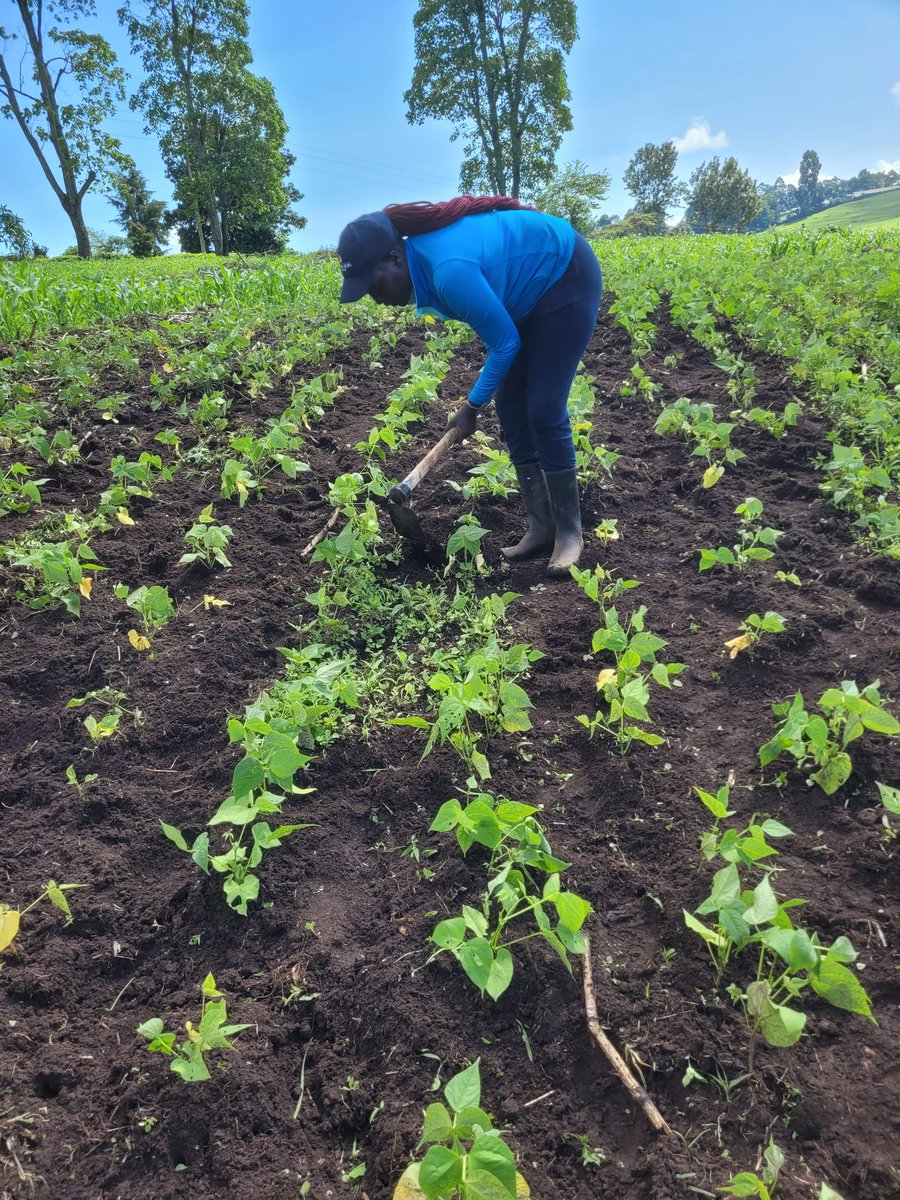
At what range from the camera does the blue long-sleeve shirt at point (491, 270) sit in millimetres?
2518

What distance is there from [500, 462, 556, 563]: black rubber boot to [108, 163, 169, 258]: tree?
31.6m

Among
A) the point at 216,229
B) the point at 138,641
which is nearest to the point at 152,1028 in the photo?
the point at 138,641

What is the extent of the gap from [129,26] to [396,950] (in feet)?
112

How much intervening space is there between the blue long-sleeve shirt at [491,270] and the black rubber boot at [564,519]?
56 centimetres

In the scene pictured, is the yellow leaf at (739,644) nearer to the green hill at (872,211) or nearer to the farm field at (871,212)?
the green hill at (872,211)

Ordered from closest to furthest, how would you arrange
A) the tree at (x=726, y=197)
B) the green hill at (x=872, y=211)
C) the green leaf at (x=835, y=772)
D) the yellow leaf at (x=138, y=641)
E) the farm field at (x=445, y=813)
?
the farm field at (x=445, y=813) < the green leaf at (x=835, y=772) < the yellow leaf at (x=138, y=641) < the green hill at (x=872, y=211) < the tree at (x=726, y=197)

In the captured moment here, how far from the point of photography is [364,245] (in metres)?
2.46

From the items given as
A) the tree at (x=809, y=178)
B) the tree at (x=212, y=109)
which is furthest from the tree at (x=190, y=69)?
the tree at (x=809, y=178)

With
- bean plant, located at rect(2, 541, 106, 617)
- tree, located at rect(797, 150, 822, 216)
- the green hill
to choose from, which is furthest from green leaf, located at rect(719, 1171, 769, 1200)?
tree, located at rect(797, 150, 822, 216)

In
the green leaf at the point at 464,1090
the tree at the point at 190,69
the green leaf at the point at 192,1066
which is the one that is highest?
the tree at the point at 190,69

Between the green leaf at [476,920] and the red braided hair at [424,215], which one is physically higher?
the red braided hair at [424,215]

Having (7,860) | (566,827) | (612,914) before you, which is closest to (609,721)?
(566,827)

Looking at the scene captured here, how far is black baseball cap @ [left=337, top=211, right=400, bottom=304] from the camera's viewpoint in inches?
96.8

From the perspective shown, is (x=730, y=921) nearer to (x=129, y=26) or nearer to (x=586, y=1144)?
(x=586, y=1144)
